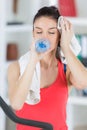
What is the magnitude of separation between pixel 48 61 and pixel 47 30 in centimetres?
9

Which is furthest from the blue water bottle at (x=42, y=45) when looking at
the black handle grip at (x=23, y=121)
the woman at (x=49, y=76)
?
the black handle grip at (x=23, y=121)

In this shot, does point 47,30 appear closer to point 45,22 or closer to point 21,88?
point 45,22

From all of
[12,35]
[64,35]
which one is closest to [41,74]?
[64,35]

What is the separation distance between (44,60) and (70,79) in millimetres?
73

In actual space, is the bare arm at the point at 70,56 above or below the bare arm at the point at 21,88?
above

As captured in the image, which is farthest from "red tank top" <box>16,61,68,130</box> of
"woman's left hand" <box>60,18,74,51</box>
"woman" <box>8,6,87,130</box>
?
"woman's left hand" <box>60,18,74,51</box>

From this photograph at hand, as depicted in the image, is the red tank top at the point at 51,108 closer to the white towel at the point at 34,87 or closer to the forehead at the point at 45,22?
the white towel at the point at 34,87

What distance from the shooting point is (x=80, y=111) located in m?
1.24

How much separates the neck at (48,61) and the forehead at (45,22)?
0.23ft

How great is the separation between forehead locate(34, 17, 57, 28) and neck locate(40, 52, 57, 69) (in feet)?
0.23

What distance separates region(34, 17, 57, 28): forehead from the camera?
25.9 inches

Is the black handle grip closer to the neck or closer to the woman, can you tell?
the woman

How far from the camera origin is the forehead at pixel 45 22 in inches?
25.9

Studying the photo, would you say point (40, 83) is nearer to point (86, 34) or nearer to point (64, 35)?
point (64, 35)
